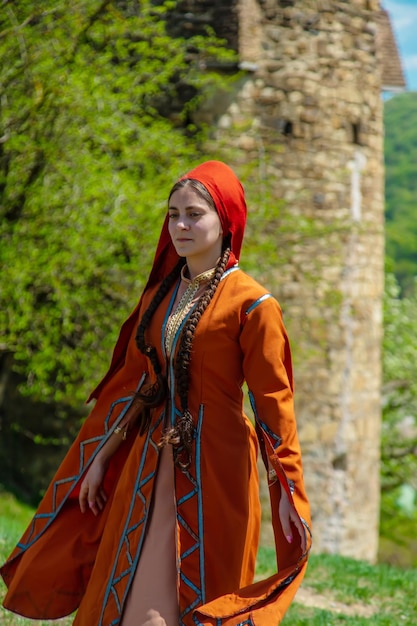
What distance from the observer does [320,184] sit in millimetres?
8703

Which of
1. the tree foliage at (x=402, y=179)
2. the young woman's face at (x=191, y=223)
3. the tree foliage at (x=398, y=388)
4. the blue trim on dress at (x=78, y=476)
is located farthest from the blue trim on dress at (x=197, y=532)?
the tree foliage at (x=402, y=179)

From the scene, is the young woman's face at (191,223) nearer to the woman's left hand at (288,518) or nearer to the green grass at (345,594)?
the woman's left hand at (288,518)

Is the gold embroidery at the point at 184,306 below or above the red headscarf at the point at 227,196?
below

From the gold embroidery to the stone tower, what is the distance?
5439mm

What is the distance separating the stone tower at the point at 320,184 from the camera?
27.7ft

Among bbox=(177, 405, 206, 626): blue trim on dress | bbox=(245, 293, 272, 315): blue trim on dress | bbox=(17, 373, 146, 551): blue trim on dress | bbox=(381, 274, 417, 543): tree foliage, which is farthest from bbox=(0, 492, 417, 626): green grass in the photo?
bbox=(381, 274, 417, 543): tree foliage

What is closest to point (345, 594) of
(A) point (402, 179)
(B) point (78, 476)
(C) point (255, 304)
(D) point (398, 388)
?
(B) point (78, 476)

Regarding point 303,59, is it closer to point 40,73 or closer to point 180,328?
point 40,73

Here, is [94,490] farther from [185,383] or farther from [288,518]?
[288,518]

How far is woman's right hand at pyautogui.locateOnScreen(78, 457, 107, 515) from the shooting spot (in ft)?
9.69

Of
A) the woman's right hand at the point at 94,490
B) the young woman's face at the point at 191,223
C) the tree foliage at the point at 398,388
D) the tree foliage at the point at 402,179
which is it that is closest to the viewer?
the young woman's face at the point at 191,223

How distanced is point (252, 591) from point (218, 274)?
3.07 ft

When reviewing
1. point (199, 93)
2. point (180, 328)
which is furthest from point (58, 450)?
point (180, 328)

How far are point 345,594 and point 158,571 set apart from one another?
2.54 metres
